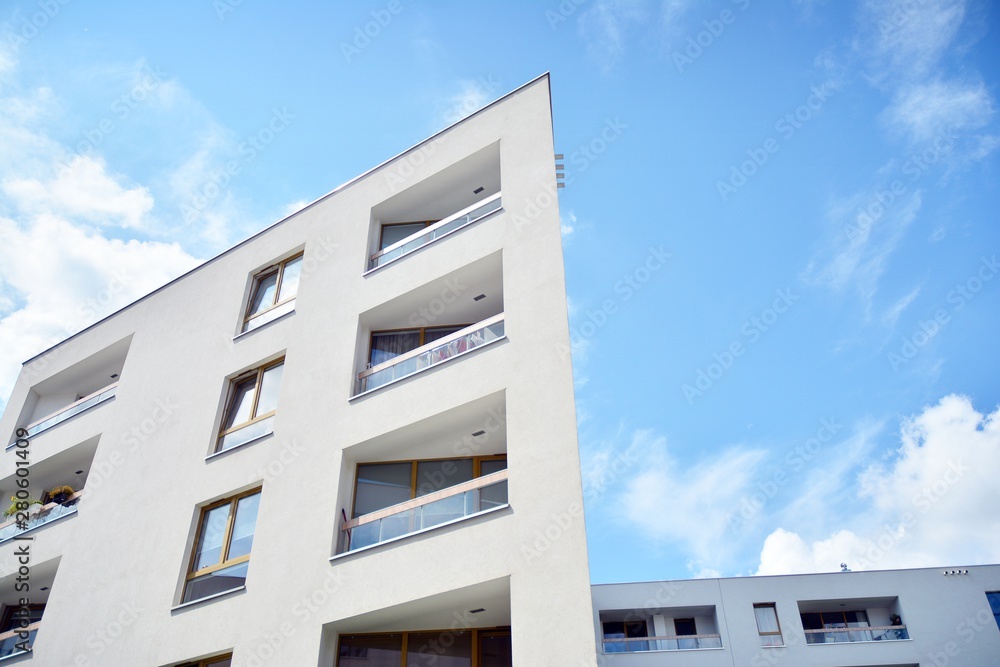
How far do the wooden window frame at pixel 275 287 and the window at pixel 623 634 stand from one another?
23237 mm

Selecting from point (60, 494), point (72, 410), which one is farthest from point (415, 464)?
point (72, 410)

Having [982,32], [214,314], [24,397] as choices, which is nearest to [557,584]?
[214,314]

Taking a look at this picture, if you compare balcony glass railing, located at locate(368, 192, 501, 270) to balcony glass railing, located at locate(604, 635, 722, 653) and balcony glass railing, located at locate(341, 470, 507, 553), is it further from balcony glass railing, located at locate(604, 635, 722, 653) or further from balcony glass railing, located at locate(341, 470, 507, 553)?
balcony glass railing, located at locate(604, 635, 722, 653)

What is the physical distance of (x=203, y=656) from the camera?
10.7m

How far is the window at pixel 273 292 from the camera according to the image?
48.3ft

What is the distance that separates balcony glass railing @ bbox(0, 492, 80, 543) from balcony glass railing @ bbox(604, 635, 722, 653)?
2319cm

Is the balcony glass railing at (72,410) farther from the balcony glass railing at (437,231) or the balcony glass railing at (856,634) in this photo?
the balcony glass railing at (856,634)

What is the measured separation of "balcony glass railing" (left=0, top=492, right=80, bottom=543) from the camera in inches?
587

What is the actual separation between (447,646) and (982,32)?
15346mm

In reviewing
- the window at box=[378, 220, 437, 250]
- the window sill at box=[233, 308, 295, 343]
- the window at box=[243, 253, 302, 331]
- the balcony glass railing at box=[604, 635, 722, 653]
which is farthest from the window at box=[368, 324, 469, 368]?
the balcony glass railing at box=[604, 635, 722, 653]

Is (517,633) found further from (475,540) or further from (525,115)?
(525,115)

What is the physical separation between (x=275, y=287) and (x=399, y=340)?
3721 millimetres

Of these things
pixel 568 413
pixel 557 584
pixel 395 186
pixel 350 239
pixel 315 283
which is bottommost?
pixel 557 584

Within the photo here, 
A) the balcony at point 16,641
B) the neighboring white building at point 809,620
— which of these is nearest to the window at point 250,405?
the balcony at point 16,641
